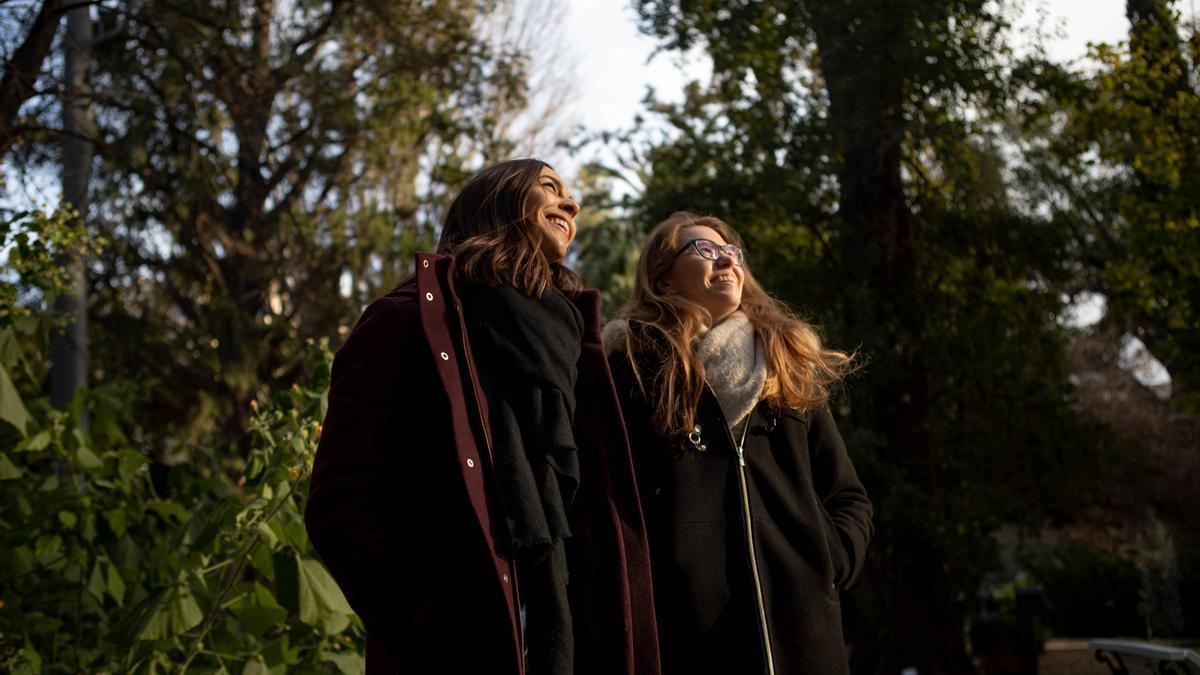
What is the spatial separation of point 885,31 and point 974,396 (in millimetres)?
3559

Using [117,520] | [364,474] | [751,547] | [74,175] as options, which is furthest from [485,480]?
[74,175]

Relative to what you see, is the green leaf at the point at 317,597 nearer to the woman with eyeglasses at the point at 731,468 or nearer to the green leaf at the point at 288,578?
the green leaf at the point at 288,578

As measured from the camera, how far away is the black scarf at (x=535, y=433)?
7.16 ft

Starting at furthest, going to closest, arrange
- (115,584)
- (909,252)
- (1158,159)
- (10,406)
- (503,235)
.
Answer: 1. (909,252)
2. (1158,159)
3. (115,584)
4. (10,406)
5. (503,235)

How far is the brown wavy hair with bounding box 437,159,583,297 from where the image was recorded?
2.49m

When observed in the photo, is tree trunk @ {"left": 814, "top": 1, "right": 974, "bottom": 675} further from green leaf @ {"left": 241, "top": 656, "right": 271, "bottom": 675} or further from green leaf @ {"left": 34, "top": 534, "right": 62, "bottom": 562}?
green leaf @ {"left": 241, "top": 656, "right": 271, "bottom": 675}

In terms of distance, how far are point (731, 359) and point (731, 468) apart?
307mm

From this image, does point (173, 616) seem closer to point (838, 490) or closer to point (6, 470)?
point (6, 470)

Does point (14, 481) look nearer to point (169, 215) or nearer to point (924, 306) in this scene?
point (924, 306)

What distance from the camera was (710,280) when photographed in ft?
10.4

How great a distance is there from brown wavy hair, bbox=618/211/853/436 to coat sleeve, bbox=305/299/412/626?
778 millimetres

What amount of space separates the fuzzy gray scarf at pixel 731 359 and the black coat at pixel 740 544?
5 cm

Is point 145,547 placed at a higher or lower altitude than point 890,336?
lower

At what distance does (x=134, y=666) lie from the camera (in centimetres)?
381
